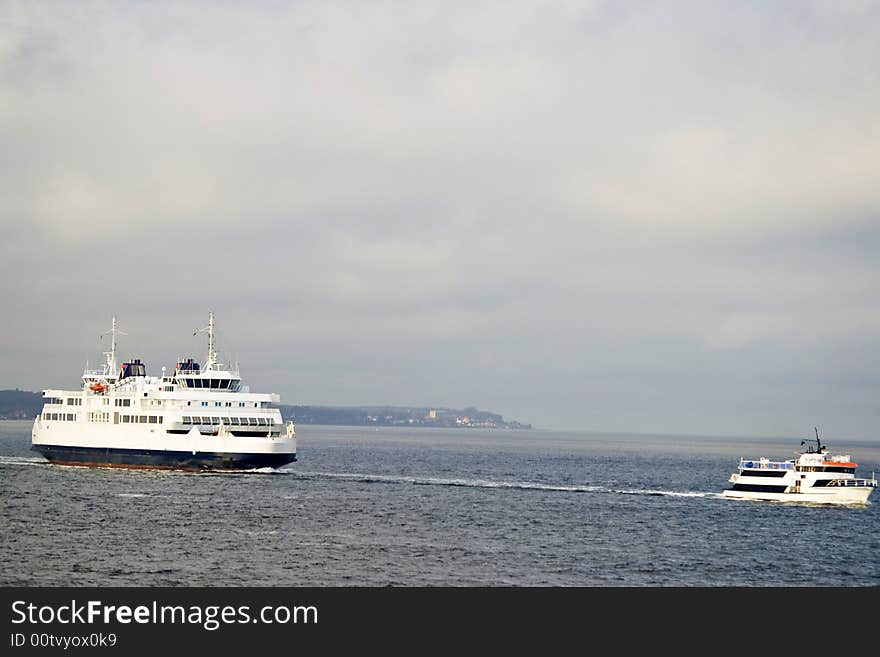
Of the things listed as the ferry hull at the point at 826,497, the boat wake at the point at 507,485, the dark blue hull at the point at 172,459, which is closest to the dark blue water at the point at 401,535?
the boat wake at the point at 507,485

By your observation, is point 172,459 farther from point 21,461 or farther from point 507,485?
point 507,485

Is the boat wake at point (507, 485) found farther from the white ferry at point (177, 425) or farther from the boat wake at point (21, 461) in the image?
the boat wake at point (21, 461)

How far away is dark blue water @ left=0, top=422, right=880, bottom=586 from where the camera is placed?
5881 centimetres

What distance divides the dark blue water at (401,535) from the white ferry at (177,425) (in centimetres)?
250

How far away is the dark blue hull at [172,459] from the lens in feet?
368

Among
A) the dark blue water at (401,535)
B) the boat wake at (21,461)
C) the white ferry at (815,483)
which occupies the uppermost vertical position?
the white ferry at (815,483)

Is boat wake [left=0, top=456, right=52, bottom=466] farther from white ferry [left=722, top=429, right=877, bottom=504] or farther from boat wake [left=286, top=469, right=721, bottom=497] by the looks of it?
white ferry [left=722, top=429, right=877, bottom=504]

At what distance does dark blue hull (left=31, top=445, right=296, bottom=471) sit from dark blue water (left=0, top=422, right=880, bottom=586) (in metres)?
1.33
